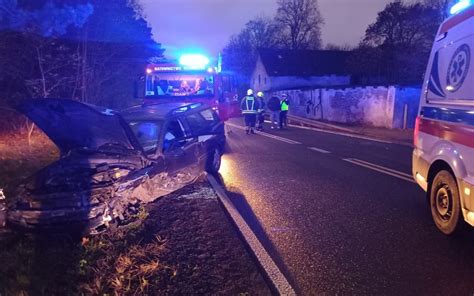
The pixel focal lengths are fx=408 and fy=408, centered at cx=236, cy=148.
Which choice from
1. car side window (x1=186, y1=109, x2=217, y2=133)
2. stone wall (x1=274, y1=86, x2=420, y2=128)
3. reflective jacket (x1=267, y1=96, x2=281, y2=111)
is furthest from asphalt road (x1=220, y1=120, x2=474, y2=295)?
reflective jacket (x1=267, y1=96, x2=281, y2=111)

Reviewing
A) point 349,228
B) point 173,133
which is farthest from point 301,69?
point 349,228

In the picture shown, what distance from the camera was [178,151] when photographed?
6.34 meters

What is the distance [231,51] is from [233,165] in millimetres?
70091

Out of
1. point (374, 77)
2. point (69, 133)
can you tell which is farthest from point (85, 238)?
point (374, 77)

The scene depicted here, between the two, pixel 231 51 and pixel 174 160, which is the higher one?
pixel 231 51

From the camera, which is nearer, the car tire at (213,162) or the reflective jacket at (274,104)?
the car tire at (213,162)

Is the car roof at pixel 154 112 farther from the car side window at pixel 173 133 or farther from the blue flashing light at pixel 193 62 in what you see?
the blue flashing light at pixel 193 62

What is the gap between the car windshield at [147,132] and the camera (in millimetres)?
6266

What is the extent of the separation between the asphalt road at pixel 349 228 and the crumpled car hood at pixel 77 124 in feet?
6.61

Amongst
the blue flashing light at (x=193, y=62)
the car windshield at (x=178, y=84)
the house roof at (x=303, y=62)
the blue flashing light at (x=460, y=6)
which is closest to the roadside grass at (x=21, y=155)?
the car windshield at (x=178, y=84)

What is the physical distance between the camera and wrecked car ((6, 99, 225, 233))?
440cm

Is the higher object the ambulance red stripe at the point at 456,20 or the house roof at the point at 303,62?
the house roof at the point at 303,62

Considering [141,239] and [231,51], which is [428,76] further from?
[231,51]

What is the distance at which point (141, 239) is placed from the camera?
4465mm
